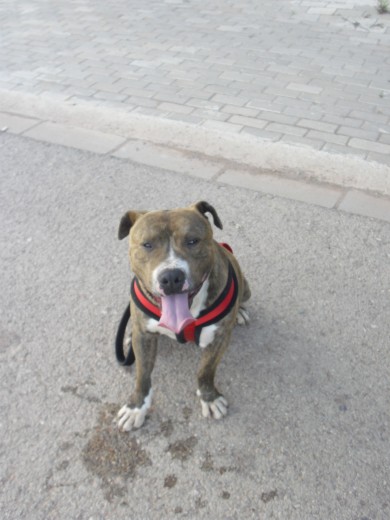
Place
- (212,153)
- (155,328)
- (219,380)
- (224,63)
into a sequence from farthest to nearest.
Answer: (224,63) < (212,153) < (219,380) < (155,328)

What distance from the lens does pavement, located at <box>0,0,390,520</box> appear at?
2.81 meters

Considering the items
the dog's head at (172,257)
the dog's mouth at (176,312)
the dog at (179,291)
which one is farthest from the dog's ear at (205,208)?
the dog's mouth at (176,312)

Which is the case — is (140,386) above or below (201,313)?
below

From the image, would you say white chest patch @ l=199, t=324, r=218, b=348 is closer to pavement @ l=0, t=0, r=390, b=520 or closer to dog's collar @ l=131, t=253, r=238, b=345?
dog's collar @ l=131, t=253, r=238, b=345

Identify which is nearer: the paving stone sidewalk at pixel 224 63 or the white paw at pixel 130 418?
the white paw at pixel 130 418

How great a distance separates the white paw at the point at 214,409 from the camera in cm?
309

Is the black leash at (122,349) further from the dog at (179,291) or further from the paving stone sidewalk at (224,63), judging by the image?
the paving stone sidewalk at (224,63)

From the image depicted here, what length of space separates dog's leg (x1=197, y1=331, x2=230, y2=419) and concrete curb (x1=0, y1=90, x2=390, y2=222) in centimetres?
233

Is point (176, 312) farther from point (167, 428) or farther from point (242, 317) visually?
point (242, 317)

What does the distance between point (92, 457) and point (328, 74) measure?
6.09 metres

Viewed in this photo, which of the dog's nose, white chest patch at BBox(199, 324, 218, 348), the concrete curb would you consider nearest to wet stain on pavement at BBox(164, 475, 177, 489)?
white chest patch at BBox(199, 324, 218, 348)

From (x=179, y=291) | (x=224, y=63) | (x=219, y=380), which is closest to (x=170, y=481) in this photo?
(x=219, y=380)

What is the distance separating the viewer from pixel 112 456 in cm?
290

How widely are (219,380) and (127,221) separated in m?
1.12
